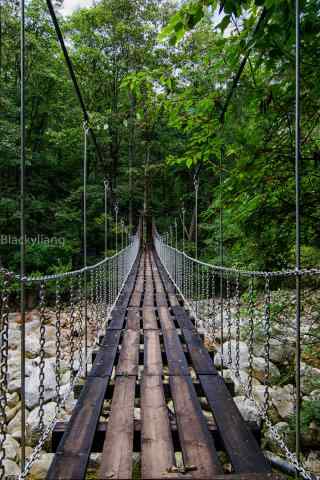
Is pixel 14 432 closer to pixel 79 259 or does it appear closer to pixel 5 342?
pixel 5 342

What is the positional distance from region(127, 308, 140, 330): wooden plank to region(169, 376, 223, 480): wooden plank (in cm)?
98

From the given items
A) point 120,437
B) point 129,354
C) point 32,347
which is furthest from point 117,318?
point 32,347

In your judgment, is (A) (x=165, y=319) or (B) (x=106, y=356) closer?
(B) (x=106, y=356)

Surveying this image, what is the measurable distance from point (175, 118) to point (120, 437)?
63.1 inches

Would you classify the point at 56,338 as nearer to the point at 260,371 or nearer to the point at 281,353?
the point at 260,371

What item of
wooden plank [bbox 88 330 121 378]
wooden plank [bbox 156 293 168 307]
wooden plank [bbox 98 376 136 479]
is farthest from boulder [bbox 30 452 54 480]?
wooden plank [bbox 156 293 168 307]

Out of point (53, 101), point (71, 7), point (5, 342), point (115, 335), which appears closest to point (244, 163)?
point (5, 342)

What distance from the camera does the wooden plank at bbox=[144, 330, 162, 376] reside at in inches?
62.6

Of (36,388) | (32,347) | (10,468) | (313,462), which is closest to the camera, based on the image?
(10,468)

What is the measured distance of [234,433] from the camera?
105 centimetres

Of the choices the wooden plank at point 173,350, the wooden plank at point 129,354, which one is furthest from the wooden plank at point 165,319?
the wooden plank at point 129,354

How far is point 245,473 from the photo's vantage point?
86 cm

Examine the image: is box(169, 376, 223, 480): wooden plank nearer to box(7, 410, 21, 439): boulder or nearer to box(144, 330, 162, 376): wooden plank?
box(144, 330, 162, 376): wooden plank

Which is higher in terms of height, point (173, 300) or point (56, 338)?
point (56, 338)
